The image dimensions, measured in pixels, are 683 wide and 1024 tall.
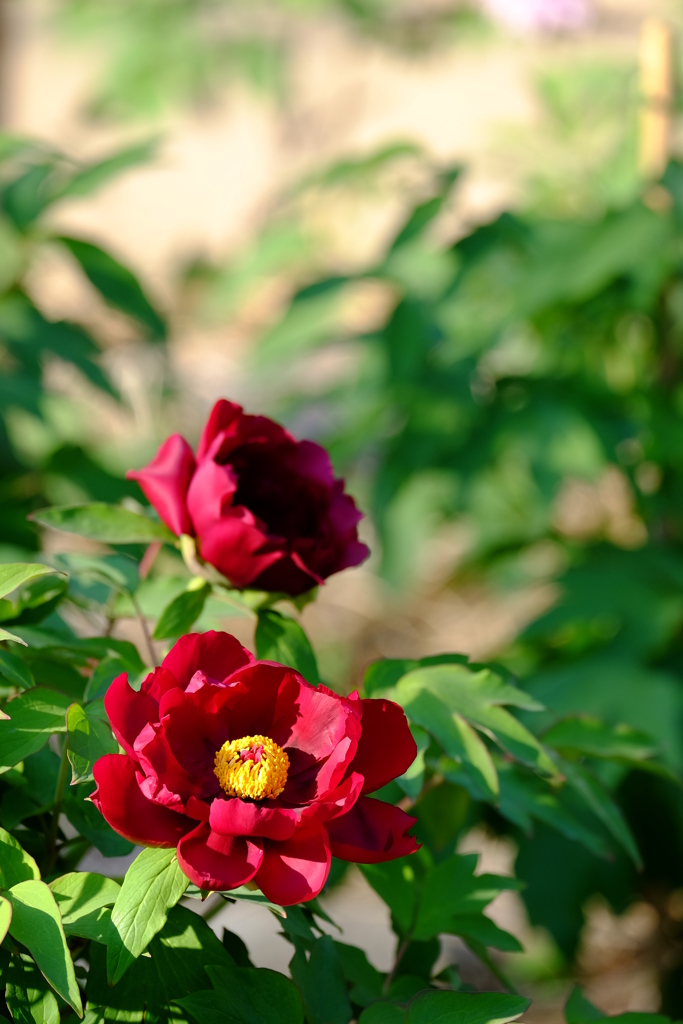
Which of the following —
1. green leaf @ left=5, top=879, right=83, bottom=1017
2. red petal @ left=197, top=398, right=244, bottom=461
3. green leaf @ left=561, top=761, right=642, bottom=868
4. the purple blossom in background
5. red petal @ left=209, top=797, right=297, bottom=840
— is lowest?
green leaf @ left=561, top=761, right=642, bottom=868

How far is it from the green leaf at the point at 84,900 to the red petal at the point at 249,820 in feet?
0.16

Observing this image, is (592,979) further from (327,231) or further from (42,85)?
(42,85)

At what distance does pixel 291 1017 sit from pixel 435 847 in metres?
0.18

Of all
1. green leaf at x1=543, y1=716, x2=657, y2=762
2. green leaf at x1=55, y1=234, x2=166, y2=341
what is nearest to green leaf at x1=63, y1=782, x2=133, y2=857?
green leaf at x1=543, y1=716, x2=657, y2=762

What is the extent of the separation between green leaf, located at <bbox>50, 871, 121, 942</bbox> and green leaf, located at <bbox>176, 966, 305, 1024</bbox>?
1.5 inches

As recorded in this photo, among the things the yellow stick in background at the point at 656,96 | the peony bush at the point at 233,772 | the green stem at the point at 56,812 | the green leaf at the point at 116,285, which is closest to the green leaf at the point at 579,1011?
the peony bush at the point at 233,772

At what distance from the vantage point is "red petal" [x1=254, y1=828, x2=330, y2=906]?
0.32 metres

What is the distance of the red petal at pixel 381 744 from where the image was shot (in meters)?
0.35

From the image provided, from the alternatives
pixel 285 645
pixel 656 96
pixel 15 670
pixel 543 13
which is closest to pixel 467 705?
pixel 285 645

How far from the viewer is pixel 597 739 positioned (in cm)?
51

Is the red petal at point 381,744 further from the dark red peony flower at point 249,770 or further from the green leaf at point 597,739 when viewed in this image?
the green leaf at point 597,739

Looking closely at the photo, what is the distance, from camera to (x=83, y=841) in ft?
1.39

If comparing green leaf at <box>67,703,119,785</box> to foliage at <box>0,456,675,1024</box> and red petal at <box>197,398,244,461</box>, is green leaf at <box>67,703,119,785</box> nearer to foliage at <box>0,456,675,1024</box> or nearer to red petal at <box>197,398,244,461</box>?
foliage at <box>0,456,675,1024</box>

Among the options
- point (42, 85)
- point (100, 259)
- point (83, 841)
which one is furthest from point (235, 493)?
point (42, 85)
